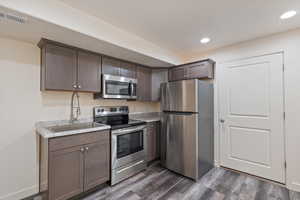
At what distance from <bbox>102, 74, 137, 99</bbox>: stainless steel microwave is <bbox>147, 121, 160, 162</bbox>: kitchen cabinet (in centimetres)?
74

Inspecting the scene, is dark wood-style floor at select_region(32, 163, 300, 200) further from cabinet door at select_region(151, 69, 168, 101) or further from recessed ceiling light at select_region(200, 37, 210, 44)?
recessed ceiling light at select_region(200, 37, 210, 44)

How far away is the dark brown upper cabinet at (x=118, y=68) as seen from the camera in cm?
252

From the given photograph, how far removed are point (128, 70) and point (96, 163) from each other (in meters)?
1.78

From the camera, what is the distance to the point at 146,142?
9.21 ft

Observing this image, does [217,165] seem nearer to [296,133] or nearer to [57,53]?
[296,133]

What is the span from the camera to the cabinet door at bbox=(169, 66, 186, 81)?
316 centimetres

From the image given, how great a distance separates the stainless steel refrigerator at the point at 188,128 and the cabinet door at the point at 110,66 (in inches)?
38.2

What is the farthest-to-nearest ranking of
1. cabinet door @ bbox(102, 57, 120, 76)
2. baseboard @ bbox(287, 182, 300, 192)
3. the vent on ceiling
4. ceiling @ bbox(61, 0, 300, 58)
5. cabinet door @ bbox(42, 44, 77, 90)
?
cabinet door @ bbox(102, 57, 120, 76)
baseboard @ bbox(287, 182, 300, 192)
cabinet door @ bbox(42, 44, 77, 90)
ceiling @ bbox(61, 0, 300, 58)
the vent on ceiling

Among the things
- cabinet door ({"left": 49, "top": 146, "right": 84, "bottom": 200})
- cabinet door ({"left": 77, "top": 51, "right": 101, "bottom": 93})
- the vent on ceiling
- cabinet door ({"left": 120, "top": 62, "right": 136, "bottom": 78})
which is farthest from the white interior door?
the vent on ceiling

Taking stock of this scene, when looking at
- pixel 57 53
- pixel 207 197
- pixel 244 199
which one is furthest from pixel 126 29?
pixel 244 199

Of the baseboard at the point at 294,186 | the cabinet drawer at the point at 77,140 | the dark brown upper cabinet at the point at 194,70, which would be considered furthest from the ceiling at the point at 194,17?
the baseboard at the point at 294,186

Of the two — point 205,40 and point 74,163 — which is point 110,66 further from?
point 205,40

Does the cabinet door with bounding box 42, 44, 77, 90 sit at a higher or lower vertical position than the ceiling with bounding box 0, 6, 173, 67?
lower

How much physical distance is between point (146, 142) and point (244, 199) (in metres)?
1.71
